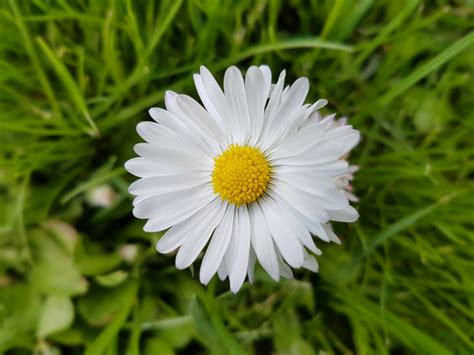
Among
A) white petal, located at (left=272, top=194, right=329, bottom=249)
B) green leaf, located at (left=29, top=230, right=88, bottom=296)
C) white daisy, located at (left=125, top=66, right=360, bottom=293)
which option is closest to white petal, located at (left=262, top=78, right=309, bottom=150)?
white daisy, located at (left=125, top=66, right=360, bottom=293)

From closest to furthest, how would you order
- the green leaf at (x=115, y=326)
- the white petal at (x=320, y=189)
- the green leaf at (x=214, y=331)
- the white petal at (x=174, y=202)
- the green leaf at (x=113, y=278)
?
the white petal at (x=320, y=189) < the white petal at (x=174, y=202) < the green leaf at (x=214, y=331) < the green leaf at (x=115, y=326) < the green leaf at (x=113, y=278)

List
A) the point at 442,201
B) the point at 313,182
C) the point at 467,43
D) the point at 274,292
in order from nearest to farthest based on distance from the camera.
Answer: the point at 313,182 < the point at 467,43 < the point at 442,201 < the point at 274,292

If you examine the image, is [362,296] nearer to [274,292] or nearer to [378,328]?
[378,328]

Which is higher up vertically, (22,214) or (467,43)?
(22,214)

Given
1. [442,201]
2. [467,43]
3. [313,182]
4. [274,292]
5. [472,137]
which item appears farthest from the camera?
[472,137]

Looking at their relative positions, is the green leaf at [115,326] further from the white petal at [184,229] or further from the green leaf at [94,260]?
the white petal at [184,229]

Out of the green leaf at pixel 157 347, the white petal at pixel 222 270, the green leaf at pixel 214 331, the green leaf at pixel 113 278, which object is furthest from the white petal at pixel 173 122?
the green leaf at pixel 157 347

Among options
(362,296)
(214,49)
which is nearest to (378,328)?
(362,296)
